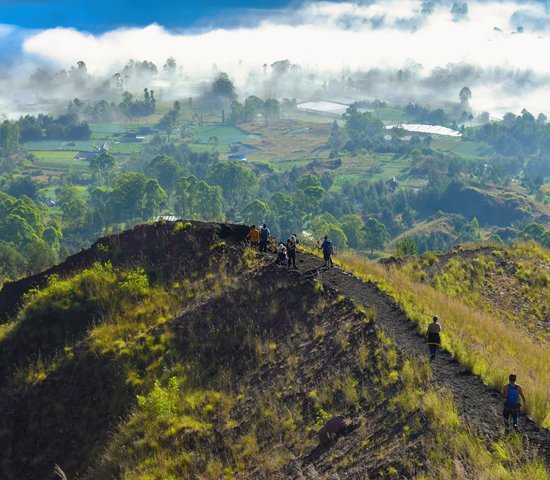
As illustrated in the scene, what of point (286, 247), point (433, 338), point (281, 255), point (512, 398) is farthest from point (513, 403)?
point (286, 247)

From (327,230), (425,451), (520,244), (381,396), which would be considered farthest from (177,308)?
(327,230)

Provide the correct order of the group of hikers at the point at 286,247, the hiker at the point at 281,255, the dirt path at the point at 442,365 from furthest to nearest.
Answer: the hiker at the point at 281,255 < the group of hikers at the point at 286,247 < the dirt path at the point at 442,365

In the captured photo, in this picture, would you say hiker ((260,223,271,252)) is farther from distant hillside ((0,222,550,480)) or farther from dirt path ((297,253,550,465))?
dirt path ((297,253,550,465))

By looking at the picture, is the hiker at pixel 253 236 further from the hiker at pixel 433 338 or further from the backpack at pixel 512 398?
the backpack at pixel 512 398

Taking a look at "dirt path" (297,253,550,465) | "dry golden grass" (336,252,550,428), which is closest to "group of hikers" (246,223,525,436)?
"dirt path" (297,253,550,465)

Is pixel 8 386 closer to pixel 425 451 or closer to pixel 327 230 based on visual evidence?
pixel 425 451

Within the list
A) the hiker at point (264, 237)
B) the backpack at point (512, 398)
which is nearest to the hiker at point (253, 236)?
the hiker at point (264, 237)
